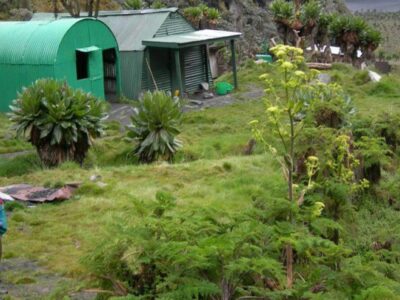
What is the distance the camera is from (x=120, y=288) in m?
6.45

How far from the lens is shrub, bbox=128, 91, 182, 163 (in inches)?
659

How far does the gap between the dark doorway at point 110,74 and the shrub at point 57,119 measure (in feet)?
38.3

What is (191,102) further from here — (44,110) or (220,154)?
(44,110)

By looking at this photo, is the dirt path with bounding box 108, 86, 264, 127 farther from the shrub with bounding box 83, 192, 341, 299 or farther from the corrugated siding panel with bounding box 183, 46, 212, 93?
the shrub with bounding box 83, 192, 341, 299

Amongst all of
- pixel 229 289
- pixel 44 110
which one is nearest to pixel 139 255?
pixel 229 289

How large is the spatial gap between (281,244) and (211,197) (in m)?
5.41

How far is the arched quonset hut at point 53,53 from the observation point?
23.9 metres

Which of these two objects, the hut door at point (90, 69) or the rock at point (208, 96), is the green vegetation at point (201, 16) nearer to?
the rock at point (208, 96)

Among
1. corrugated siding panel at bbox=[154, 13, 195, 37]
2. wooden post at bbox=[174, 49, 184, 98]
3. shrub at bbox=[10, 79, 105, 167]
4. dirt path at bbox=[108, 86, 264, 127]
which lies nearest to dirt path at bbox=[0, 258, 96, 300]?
shrub at bbox=[10, 79, 105, 167]

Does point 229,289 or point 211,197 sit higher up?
point 229,289

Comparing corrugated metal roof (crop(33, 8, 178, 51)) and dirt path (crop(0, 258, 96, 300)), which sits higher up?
corrugated metal roof (crop(33, 8, 178, 51))

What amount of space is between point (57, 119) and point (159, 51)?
14119 millimetres

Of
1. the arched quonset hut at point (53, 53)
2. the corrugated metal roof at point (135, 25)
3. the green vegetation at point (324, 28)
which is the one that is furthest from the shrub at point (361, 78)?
the arched quonset hut at point (53, 53)

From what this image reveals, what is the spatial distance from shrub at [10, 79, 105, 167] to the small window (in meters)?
9.47
